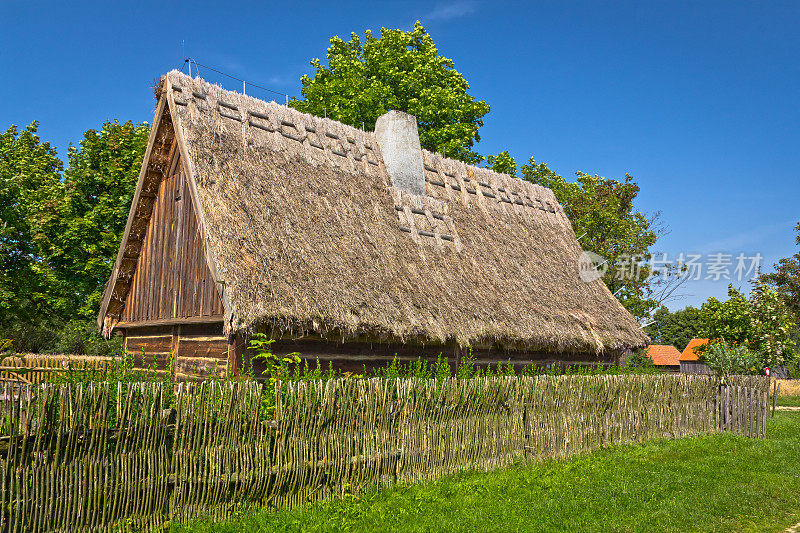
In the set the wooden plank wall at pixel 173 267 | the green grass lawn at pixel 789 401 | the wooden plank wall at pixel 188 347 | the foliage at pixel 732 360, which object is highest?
the wooden plank wall at pixel 173 267

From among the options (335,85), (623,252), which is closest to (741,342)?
(623,252)

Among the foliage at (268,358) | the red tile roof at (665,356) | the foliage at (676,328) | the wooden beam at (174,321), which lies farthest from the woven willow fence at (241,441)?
the foliage at (676,328)

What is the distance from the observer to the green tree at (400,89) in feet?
89.9

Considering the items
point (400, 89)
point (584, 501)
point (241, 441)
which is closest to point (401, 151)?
point (584, 501)

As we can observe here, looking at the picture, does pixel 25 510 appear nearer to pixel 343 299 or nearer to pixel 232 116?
pixel 343 299

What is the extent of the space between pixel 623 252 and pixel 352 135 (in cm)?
1759

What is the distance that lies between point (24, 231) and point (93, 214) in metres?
4.74

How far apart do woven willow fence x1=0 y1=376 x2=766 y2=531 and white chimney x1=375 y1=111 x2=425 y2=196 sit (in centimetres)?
689

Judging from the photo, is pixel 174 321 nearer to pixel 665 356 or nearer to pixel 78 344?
pixel 78 344

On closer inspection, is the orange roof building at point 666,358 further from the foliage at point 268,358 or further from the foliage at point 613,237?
the foliage at point 268,358

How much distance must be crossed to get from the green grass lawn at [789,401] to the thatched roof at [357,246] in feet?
52.1

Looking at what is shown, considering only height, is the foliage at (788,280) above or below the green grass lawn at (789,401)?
above

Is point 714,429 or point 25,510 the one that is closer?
point 25,510

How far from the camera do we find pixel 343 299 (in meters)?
10.0
